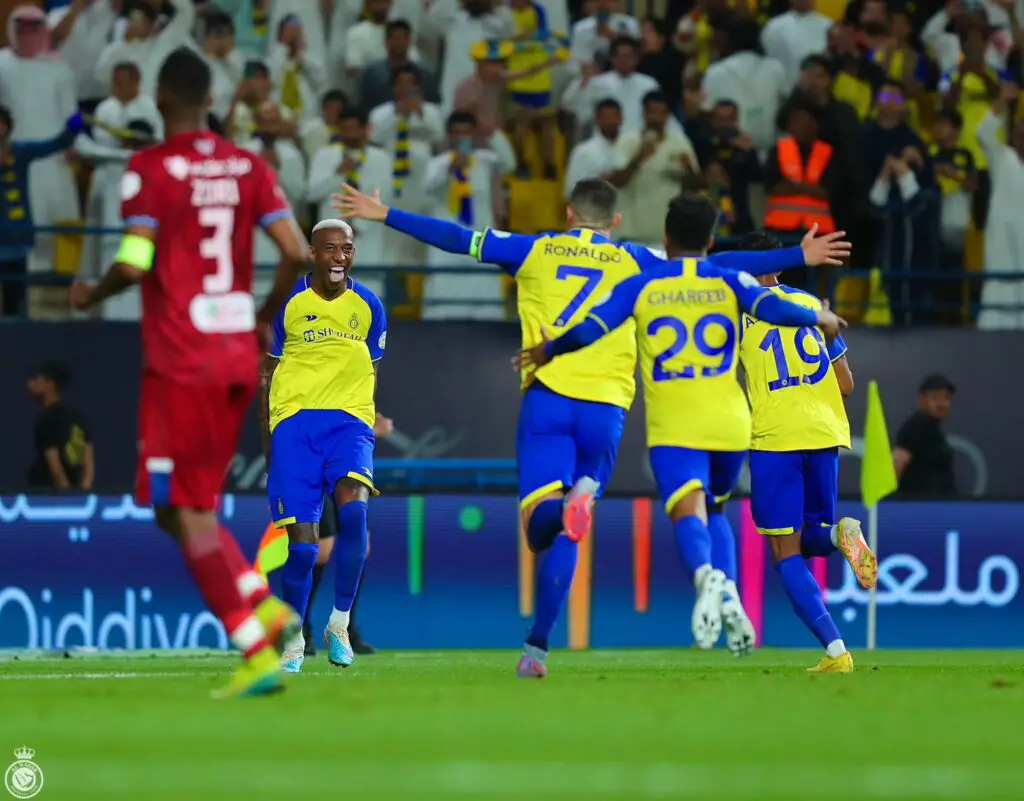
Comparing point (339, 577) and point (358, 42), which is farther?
point (358, 42)

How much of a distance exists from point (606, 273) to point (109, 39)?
36.6 ft

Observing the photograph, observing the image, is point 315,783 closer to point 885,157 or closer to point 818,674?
point 818,674

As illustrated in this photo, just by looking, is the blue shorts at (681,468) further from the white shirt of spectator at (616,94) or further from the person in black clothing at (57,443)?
the white shirt of spectator at (616,94)

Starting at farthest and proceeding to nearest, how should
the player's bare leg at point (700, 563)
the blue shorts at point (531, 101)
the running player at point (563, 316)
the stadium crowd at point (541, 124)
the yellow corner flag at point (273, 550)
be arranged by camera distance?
the blue shorts at point (531, 101) < the stadium crowd at point (541, 124) < the yellow corner flag at point (273, 550) < the running player at point (563, 316) < the player's bare leg at point (700, 563)

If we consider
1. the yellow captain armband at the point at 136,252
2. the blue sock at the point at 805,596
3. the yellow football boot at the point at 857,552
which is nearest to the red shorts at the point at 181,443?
the yellow captain armband at the point at 136,252

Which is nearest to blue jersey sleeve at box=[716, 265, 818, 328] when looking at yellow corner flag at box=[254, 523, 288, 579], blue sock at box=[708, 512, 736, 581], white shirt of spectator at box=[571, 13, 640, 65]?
blue sock at box=[708, 512, 736, 581]

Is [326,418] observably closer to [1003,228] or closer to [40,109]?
[40,109]

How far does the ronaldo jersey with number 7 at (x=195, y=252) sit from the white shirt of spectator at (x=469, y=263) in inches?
431

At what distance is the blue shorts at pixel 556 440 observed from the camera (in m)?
11.1

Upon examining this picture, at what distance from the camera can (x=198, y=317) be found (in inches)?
334

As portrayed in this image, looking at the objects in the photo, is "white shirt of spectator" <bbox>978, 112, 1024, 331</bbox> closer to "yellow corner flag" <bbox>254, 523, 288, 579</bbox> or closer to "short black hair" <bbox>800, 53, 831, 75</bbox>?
"short black hair" <bbox>800, 53, 831, 75</bbox>

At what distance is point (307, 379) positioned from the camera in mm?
12883

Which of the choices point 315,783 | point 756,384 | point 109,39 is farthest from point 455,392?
point 315,783

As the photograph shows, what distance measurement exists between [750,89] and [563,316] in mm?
10457
